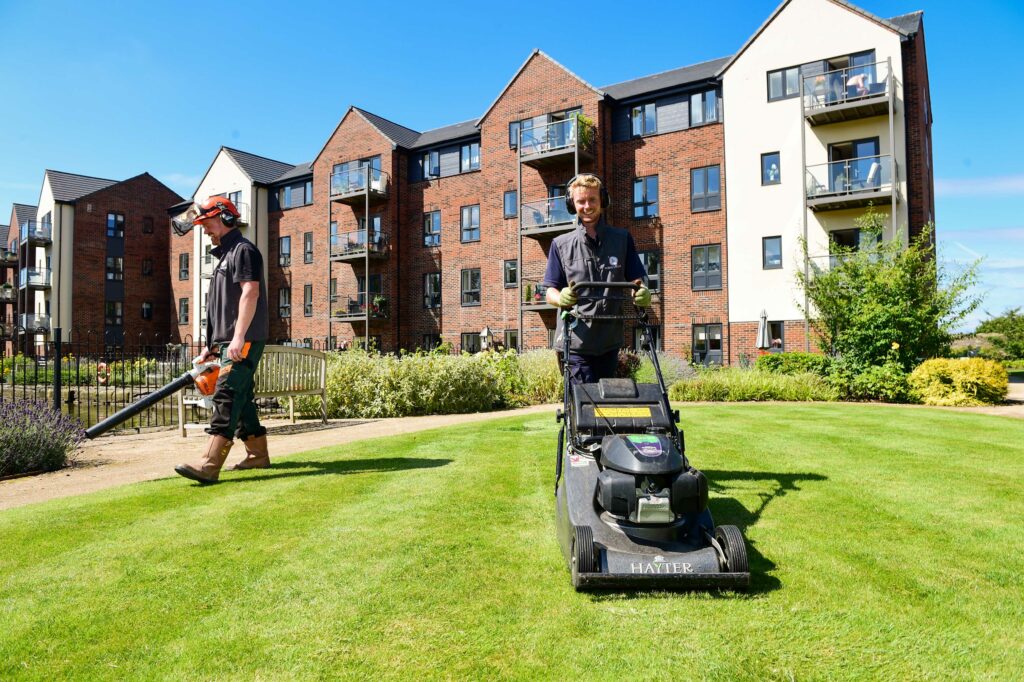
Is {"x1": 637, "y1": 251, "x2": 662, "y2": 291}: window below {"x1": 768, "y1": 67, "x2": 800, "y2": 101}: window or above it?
below

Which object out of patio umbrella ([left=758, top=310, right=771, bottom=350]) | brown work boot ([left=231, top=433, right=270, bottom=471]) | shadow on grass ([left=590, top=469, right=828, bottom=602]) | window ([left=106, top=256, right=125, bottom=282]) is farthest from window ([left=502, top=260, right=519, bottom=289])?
window ([left=106, top=256, right=125, bottom=282])

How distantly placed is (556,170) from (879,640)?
26608 mm

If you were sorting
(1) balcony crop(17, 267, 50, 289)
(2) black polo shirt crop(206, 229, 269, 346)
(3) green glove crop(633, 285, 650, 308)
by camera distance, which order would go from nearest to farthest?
(3) green glove crop(633, 285, 650, 308) < (2) black polo shirt crop(206, 229, 269, 346) < (1) balcony crop(17, 267, 50, 289)

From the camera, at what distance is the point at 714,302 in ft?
80.5

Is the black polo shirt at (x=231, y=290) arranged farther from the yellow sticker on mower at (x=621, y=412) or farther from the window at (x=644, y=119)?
the window at (x=644, y=119)

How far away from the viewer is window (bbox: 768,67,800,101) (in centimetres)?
2344

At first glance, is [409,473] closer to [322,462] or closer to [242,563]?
[322,462]

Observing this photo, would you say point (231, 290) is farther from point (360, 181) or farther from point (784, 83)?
point (360, 181)

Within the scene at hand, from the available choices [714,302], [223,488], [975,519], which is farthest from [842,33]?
[223,488]

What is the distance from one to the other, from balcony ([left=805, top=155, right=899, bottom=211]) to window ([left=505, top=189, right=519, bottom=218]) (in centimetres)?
1212

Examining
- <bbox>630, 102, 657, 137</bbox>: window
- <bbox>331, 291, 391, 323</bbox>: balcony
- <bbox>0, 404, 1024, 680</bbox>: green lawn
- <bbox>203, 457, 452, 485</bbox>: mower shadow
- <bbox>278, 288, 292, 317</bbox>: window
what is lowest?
<bbox>0, 404, 1024, 680</bbox>: green lawn

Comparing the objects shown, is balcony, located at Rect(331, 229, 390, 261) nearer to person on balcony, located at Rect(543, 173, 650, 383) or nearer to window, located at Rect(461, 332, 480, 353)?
window, located at Rect(461, 332, 480, 353)

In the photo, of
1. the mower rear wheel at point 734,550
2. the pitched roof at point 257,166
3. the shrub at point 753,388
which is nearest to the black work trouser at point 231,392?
the mower rear wheel at point 734,550

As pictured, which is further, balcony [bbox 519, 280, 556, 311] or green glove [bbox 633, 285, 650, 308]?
balcony [bbox 519, 280, 556, 311]
